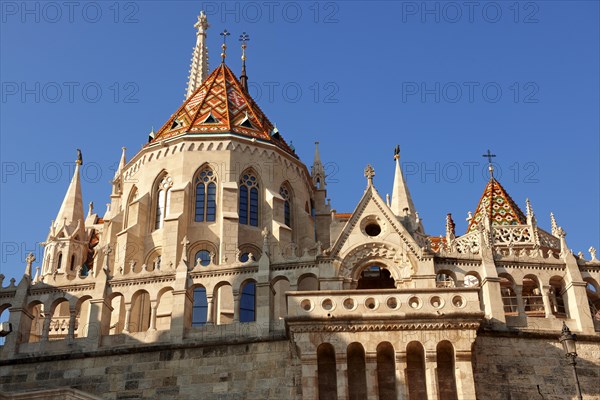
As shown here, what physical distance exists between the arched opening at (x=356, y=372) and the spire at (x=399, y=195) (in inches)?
633

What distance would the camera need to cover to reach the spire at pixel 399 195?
37.8 meters

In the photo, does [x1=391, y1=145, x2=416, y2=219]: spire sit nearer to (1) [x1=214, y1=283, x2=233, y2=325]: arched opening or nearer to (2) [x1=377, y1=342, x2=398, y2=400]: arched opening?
(1) [x1=214, y1=283, x2=233, y2=325]: arched opening

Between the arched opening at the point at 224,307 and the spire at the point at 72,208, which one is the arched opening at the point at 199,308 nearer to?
the arched opening at the point at 224,307

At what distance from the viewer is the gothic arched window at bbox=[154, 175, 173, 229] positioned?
34.5m

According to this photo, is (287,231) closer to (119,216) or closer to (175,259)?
(175,259)

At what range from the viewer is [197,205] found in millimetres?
34438

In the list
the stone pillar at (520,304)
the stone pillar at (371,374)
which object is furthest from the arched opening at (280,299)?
the stone pillar at (520,304)

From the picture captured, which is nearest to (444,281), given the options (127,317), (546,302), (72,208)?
(546,302)

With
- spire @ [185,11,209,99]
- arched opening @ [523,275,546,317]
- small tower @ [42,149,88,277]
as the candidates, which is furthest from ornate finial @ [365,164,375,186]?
spire @ [185,11,209,99]

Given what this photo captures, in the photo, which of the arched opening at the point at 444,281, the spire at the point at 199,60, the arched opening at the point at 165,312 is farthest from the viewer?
the spire at the point at 199,60

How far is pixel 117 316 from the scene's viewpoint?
28.6 m

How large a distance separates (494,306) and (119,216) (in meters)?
18.0

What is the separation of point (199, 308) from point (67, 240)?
1316cm

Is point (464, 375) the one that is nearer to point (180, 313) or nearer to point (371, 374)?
point (371, 374)
